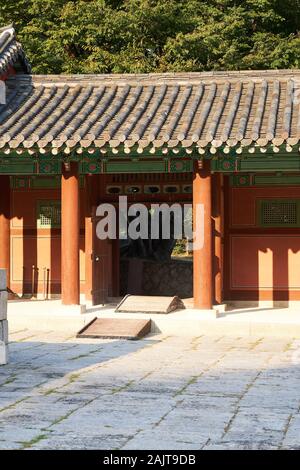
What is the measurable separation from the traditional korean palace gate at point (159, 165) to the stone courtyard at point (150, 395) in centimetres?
299

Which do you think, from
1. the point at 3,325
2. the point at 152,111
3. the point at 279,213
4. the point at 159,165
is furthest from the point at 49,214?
the point at 3,325

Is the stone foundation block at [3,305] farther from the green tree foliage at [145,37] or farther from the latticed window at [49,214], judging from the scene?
the green tree foliage at [145,37]

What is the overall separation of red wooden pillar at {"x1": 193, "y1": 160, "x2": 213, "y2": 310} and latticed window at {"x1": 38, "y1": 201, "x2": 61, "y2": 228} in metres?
4.11

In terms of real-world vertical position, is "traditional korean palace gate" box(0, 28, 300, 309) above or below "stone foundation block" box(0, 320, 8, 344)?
above

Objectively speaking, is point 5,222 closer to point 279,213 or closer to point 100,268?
point 100,268

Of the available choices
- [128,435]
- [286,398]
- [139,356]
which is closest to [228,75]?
[139,356]

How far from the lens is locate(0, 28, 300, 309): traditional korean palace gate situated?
558 inches

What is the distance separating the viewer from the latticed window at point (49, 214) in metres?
17.5

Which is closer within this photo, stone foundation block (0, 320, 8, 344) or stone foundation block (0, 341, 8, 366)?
stone foundation block (0, 341, 8, 366)

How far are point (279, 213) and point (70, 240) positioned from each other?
14.8ft

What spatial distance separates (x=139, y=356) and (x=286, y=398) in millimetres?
3244

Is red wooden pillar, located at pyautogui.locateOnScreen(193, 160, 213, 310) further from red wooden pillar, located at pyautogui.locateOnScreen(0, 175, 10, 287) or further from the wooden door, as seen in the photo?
red wooden pillar, located at pyautogui.locateOnScreen(0, 175, 10, 287)

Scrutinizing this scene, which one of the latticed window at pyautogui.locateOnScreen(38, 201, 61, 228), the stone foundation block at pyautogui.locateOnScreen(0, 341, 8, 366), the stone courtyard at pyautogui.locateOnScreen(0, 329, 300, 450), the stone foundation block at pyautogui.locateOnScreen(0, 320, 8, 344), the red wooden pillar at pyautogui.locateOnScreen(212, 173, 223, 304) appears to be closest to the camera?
the stone courtyard at pyautogui.locateOnScreen(0, 329, 300, 450)

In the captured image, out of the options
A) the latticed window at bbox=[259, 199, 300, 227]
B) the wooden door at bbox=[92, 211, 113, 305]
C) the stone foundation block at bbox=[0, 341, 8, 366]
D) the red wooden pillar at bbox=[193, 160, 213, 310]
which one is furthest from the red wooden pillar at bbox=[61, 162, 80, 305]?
the stone foundation block at bbox=[0, 341, 8, 366]
